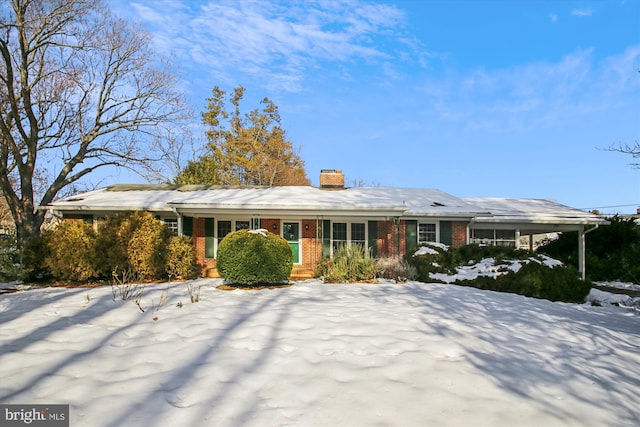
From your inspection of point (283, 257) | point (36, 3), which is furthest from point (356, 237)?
point (36, 3)

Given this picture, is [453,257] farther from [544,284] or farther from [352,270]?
[352,270]

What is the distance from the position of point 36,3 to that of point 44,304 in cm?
1298

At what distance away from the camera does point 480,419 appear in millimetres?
3305

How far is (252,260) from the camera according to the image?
34.9 ft

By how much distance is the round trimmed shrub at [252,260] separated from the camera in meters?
10.6

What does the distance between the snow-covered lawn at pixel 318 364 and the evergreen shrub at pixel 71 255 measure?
4421 mm

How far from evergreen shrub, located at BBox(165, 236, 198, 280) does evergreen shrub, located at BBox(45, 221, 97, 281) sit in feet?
6.95

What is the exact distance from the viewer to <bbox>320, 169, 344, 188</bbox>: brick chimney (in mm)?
18375

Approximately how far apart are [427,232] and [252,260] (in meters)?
7.92

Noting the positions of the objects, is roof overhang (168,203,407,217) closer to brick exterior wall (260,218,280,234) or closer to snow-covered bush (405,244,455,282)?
brick exterior wall (260,218,280,234)

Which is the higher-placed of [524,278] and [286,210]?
[286,210]

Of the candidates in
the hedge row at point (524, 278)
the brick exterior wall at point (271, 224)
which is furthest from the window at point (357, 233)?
the hedge row at point (524, 278)

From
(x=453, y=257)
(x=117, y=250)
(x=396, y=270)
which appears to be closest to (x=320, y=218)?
(x=396, y=270)

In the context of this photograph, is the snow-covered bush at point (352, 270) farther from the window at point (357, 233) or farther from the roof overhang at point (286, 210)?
the window at point (357, 233)
